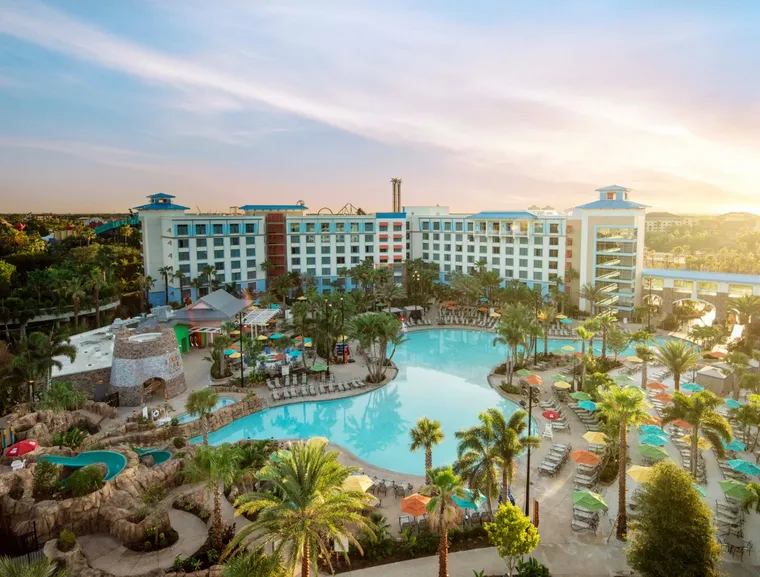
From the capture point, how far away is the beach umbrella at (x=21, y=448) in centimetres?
2470

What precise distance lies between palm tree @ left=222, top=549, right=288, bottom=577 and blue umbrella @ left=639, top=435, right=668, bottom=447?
19.8m

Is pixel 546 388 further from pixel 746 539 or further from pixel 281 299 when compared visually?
pixel 281 299

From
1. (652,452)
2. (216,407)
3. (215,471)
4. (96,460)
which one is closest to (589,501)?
(652,452)

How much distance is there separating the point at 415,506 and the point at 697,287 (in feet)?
180

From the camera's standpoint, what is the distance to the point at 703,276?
59938 mm

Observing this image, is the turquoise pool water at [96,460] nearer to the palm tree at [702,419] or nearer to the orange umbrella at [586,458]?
the orange umbrella at [586,458]

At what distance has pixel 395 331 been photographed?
42000 millimetres

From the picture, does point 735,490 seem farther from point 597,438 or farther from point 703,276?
point 703,276

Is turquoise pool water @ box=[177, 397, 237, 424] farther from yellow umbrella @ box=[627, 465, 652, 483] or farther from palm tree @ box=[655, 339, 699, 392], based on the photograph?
palm tree @ box=[655, 339, 699, 392]

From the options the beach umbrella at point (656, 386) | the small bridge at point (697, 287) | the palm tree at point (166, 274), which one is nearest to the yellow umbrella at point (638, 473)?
the beach umbrella at point (656, 386)

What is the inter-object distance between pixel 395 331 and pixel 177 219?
41.5 meters

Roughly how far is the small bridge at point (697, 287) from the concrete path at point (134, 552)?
55.8 metres

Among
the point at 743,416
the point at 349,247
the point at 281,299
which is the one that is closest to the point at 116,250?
the point at 281,299

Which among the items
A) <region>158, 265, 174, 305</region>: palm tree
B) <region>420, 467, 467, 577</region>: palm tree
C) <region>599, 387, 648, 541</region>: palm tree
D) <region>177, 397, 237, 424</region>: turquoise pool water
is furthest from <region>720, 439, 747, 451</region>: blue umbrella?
<region>158, 265, 174, 305</region>: palm tree
